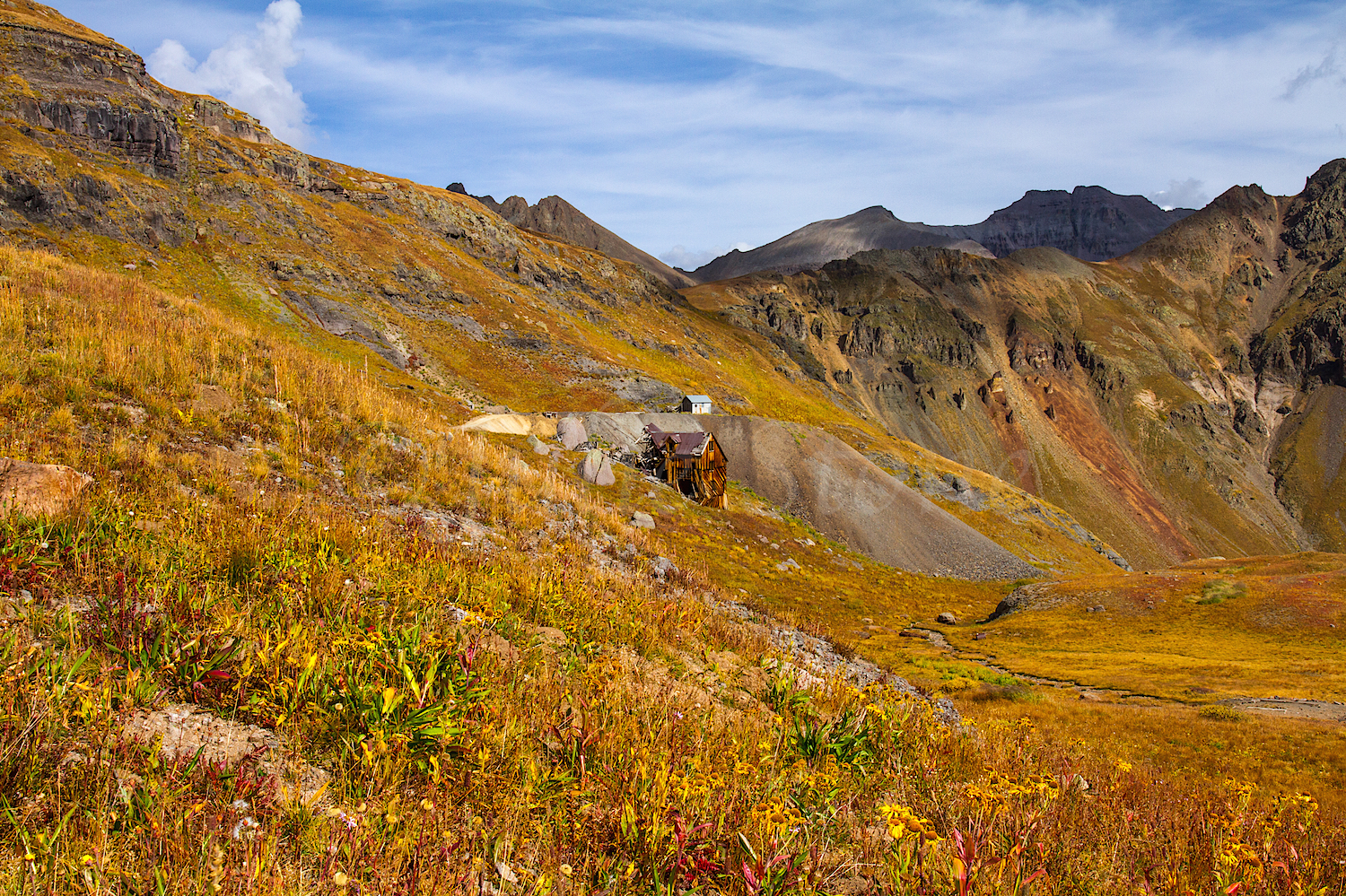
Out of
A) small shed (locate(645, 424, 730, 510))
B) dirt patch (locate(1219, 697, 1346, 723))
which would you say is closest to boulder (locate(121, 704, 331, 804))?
dirt patch (locate(1219, 697, 1346, 723))

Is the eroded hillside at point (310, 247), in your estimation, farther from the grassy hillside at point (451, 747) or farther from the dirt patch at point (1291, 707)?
the dirt patch at point (1291, 707)

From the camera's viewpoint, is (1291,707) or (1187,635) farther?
(1187,635)

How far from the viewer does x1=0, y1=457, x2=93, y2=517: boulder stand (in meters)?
5.95

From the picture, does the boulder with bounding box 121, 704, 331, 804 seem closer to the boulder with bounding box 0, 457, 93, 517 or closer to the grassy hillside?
the grassy hillside

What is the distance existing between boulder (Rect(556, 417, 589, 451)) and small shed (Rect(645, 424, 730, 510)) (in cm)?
603

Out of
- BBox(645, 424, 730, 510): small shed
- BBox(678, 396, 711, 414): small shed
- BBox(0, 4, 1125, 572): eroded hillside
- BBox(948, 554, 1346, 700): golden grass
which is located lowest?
BBox(948, 554, 1346, 700): golden grass

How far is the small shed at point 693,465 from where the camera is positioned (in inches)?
1901

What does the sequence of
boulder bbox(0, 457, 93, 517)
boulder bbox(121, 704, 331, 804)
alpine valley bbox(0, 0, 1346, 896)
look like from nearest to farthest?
alpine valley bbox(0, 0, 1346, 896) < boulder bbox(121, 704, 331, 804) < boulder bbox(0, 457, 93, 517)

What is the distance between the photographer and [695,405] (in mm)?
73562

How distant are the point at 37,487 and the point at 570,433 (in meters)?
44.0

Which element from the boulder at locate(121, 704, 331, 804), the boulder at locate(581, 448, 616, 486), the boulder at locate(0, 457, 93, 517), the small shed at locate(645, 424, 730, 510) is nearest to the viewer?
the boulder at locate(121, 704, 331, 804)

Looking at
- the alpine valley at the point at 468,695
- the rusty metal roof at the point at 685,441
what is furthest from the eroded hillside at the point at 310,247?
the alpine valley at the point at 468,695

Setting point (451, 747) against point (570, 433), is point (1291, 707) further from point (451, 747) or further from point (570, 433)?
point (570, 433)

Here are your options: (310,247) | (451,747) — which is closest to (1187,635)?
(451,747)
